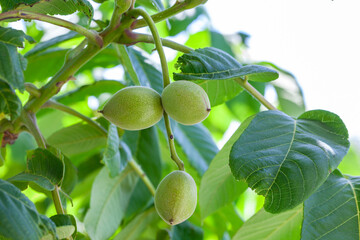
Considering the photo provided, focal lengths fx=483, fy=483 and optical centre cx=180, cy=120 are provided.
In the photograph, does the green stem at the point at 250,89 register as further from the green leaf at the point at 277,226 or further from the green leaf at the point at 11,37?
the green leaf at the point at 11,37

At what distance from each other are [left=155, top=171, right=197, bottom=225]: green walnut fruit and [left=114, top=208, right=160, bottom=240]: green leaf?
0.45 metres

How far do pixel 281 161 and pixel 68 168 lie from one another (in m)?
0.52

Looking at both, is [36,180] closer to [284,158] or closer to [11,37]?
[11,37]

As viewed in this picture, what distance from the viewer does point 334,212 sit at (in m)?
0.79

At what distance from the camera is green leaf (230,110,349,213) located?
0.70 metres

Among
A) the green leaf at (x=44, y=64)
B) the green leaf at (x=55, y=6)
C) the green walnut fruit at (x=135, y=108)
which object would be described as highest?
the green leaf at (x=55, y=6)

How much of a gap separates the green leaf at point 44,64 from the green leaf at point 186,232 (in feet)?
1.79

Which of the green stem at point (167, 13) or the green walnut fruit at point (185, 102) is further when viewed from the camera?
the green stem at point (167, 13)

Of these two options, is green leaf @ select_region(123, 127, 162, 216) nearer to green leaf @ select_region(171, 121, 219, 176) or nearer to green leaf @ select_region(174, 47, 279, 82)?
green leaf @ select_region(171, 121, 219, 176)

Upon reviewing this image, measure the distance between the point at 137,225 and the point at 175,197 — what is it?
0.52 metres

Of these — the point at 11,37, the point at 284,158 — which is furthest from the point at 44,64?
the point at 284,158

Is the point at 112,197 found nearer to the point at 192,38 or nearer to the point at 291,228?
the point at 291,228

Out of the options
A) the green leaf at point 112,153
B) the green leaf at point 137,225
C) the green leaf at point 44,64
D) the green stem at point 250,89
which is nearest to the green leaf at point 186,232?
the green leaf at point 137,225

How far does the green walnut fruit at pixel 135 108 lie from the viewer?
72 centimetres
